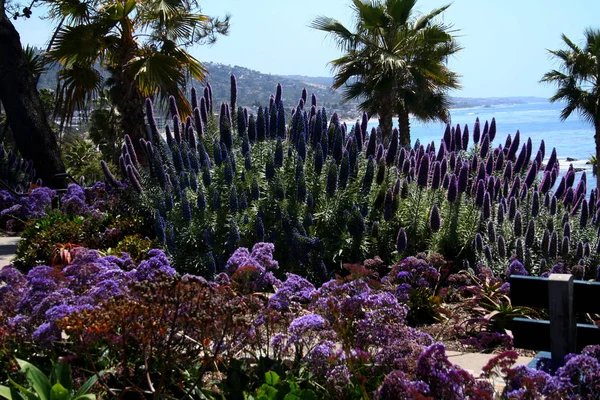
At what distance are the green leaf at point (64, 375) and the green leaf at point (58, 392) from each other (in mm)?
122

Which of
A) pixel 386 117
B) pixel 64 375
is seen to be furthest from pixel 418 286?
pixel 386 117

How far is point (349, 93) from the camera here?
2175 centimetres

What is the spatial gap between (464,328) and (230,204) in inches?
110

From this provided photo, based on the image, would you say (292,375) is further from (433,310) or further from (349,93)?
(349,93)

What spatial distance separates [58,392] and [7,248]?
26.7 ft

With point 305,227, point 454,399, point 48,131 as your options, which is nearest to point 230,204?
point 305,227

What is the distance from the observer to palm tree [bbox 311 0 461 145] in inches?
789

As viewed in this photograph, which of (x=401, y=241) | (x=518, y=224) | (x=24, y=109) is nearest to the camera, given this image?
(x=401, y=241)

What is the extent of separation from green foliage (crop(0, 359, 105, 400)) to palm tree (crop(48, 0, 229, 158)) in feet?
36.3

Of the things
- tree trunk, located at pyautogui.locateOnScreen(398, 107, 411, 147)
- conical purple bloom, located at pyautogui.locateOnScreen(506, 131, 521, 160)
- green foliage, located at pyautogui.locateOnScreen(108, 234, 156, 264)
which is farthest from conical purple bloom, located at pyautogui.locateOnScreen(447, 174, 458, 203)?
tree trunk, located at pyautogui.locateOnScreen(398, 107, 411, 147)

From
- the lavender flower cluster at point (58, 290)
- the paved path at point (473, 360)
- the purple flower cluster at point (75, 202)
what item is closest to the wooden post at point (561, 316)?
the paved path at point (473, 360)

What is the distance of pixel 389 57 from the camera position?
64.5 ft

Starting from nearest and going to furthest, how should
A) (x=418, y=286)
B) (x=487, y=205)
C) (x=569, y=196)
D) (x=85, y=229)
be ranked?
(x=418, y=286), (x=487, y=205), (x=569, y=196), (x=85, y=229)

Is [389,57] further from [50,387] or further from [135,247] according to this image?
[50,387]
